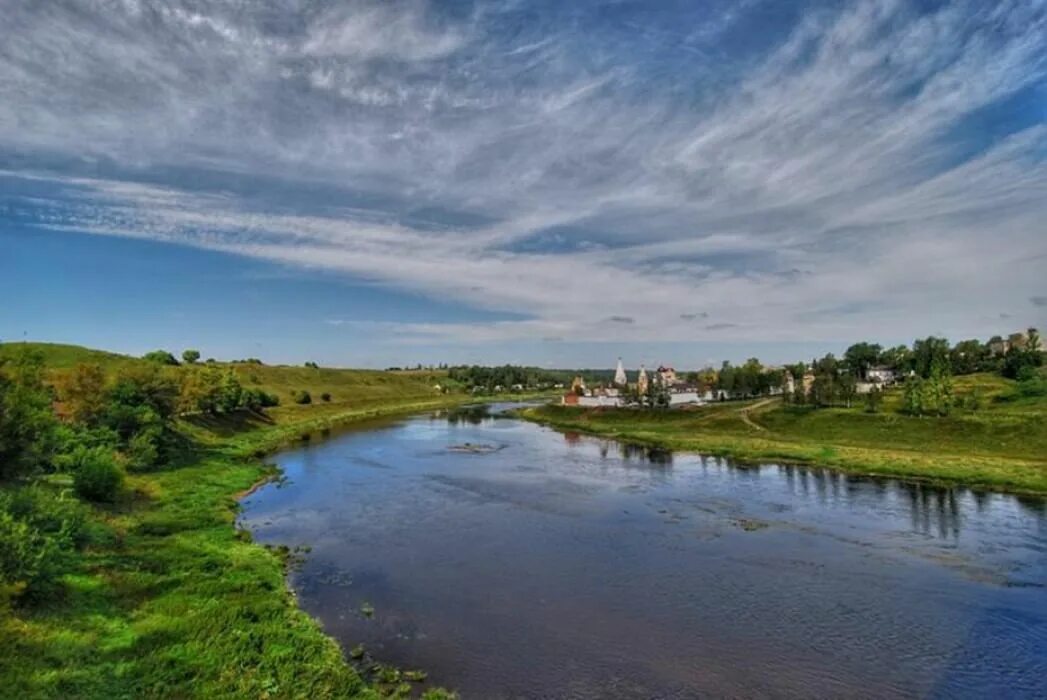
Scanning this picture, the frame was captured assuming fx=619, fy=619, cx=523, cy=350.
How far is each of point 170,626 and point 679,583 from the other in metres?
18.8

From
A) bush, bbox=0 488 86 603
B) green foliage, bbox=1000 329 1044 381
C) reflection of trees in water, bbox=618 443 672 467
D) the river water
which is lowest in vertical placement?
the river water

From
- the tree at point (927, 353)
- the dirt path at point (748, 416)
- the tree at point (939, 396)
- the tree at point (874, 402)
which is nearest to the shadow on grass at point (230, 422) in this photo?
the dirt path at point (748, 416)

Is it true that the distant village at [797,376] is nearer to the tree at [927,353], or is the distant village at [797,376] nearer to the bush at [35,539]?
the tree at [927,353]

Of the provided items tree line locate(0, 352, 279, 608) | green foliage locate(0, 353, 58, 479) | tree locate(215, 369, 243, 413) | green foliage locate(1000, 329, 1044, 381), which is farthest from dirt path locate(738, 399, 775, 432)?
green foliage locate(0, 353, 58, 479)

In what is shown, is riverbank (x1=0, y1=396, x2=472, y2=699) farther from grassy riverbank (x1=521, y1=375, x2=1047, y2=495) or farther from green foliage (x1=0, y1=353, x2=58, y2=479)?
grassy riverbank (x1=521, y1=375, x2=1047, y2=495)

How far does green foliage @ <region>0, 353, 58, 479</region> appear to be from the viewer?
27938 mm

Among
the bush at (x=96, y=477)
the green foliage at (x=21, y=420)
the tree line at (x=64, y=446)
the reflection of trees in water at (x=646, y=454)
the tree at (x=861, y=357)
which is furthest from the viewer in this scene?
the tree at (x=861, y=357)

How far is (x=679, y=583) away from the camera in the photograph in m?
26.1

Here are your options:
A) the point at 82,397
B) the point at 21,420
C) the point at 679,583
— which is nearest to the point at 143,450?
the point at 82,397

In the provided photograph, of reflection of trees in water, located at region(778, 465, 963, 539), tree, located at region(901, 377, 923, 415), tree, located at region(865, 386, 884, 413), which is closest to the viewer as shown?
reflection of trees in water, located at region(778, 465, 963, 539)

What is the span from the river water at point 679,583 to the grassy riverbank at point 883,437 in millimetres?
6498

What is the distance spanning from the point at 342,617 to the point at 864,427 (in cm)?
6774

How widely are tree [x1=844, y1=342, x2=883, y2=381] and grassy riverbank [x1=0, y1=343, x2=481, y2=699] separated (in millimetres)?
140982

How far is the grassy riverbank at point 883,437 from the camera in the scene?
50312mm
